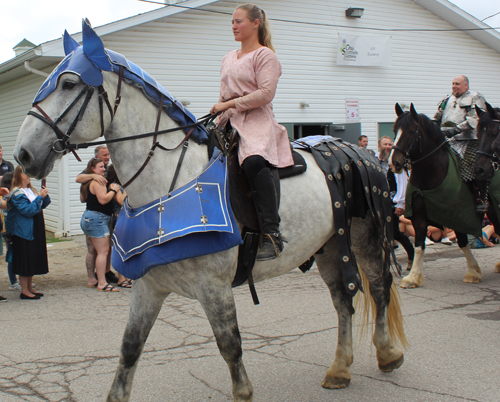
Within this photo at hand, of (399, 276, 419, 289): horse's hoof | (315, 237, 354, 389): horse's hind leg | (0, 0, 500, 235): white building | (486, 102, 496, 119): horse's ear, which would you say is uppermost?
(0, 0, 500, 235): white building

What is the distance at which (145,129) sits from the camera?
119 inches

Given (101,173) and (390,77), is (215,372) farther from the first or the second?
(390,77)

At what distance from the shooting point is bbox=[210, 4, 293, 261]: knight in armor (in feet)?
10.5

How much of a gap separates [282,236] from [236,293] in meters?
3.85

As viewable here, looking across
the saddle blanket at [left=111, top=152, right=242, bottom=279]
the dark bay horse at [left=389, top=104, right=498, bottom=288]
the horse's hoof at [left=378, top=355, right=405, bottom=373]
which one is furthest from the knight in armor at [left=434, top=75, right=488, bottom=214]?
the saddle blanket at [left=111, top=152, right=242, bottom=279]

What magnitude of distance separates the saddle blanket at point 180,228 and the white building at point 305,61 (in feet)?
32.2

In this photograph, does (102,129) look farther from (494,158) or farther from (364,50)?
(364,50)

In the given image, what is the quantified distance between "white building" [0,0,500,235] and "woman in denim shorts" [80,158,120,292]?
16.5 feet

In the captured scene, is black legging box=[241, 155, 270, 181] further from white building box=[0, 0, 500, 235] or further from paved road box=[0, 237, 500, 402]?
white building box=[0, 0, 500, 235]

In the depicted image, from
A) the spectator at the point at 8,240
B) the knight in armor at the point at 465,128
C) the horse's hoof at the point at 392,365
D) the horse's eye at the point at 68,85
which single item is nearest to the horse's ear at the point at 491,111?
the knight in armor at the point at 465,128

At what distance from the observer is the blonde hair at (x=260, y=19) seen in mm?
3358

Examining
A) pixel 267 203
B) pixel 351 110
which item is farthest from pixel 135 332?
pixel 351 110

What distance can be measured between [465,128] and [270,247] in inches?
193

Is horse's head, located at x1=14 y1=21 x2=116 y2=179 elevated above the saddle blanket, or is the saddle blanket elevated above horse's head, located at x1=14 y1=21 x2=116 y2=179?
horse's head, located at x1=14 y1=21 x2=116 y2=179
